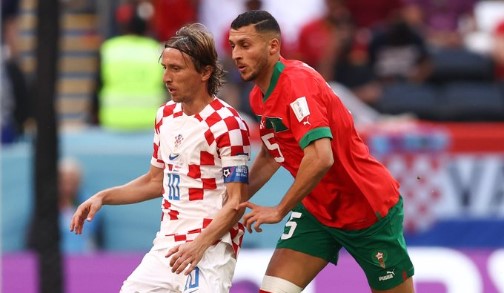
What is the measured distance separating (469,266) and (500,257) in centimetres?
25

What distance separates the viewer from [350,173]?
23.2 ft

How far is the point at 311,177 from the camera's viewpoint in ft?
21.6

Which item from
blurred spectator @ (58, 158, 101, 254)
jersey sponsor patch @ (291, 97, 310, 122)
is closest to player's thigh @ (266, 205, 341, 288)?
jersey sponsor patch @ (291, 97, 310, 122)

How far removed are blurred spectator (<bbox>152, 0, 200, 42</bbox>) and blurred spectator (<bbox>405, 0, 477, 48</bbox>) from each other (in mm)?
2526

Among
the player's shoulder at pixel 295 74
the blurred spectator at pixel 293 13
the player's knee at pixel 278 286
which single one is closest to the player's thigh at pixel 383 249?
the player's knee at pixel 278 286

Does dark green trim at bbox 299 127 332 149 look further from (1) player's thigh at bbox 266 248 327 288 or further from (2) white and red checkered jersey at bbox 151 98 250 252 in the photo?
(1) player's thigh at bbox 266 248 327 288

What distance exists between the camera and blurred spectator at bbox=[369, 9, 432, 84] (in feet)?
45.6

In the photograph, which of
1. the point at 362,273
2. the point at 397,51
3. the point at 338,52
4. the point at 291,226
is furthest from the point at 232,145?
the point at 397,51

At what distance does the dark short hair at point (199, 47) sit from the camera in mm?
6719

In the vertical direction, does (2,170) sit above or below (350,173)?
below

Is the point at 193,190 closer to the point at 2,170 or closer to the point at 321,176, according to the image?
the point at 321,176

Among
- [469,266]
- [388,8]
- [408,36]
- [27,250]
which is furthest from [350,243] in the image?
[388,8]

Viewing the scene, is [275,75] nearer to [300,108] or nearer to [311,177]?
[300,108]

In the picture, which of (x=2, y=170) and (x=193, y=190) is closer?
(x=193, y=190)
